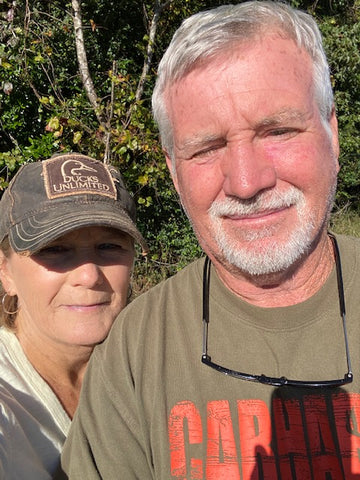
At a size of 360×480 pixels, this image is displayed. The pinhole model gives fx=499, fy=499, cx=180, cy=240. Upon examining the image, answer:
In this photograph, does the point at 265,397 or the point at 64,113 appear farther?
the point at 64,113

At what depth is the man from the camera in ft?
5.45

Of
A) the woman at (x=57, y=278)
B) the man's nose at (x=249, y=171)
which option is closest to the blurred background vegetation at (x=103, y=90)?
the woman at (x=57, y=278)

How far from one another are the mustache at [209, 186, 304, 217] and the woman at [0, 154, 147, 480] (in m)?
0.61

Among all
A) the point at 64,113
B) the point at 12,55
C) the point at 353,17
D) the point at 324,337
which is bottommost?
the point at 324,337

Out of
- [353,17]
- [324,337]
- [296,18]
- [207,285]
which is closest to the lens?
[324,337]

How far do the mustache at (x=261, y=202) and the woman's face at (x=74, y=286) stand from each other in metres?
0.70

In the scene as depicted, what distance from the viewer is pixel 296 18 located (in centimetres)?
188

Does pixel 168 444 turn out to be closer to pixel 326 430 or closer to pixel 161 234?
pixel 326 430

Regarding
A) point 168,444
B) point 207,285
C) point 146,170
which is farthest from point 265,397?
point 146,170

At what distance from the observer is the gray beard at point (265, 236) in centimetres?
179

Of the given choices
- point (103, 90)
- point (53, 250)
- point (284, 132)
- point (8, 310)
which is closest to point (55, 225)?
point (53, 250)

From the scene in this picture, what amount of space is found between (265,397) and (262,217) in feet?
2.06

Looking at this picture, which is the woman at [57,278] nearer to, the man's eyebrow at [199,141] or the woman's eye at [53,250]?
the woman's eye at [53,250]

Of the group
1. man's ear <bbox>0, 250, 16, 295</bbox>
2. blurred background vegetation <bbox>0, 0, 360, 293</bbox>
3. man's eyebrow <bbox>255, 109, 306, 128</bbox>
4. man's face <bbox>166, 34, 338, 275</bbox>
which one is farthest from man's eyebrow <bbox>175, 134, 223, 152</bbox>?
blurred background vegetation <bbox>0, 0, 360, 293</bbox>
